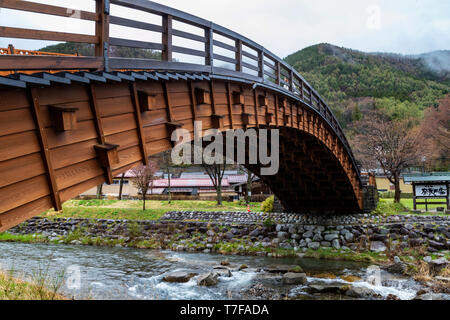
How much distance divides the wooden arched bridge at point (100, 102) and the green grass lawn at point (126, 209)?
59.9 feet

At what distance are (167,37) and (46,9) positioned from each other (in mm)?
2920

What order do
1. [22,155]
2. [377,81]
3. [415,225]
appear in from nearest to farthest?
[22,155] → [415,225] → [377,81]

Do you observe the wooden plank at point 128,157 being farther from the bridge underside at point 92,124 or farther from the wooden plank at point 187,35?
the wooden plank at point 187,35

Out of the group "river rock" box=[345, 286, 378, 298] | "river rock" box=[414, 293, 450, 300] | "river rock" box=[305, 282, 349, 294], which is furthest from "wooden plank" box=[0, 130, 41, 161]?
"river rock" box=[414, 293, 450, 300]

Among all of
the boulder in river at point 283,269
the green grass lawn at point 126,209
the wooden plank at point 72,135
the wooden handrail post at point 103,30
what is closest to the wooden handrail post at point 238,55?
the wooden handrail post at point 103,30

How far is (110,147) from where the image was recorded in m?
6.02

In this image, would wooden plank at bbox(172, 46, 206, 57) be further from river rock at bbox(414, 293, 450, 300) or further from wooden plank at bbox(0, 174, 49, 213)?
river rock at bbox(414, 293, 450, 300)

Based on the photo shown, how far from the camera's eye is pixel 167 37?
763 centimetres

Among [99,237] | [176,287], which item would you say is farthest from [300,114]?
[99,237]

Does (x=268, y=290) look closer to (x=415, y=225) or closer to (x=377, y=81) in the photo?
(x=415, y=225)

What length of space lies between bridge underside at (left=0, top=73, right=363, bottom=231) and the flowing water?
452 cm

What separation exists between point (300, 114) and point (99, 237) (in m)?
16.3

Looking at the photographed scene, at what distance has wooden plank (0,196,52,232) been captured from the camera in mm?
4584

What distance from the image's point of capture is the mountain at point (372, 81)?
239 ft
